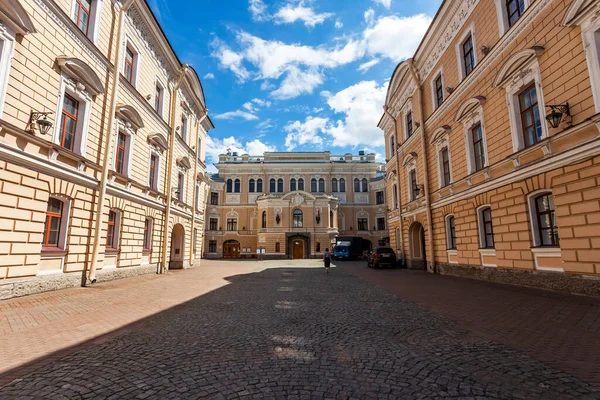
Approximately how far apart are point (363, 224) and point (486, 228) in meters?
33.3

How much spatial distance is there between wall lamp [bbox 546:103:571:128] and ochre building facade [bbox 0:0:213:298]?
47.3 ft

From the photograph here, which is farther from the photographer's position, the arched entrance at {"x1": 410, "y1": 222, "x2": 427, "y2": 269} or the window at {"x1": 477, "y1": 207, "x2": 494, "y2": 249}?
the arched entrance at {"x1": 410, "y1": 222, "x2": 427, "y2": 269}

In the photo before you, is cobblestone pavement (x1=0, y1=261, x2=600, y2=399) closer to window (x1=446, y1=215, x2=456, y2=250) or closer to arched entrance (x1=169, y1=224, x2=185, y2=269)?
window (x1=446, y1=215, x2=456, y2=250)

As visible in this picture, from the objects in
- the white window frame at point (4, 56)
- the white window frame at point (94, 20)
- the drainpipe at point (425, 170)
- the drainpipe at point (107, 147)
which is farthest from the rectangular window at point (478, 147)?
the white window frame at point (4, 56)

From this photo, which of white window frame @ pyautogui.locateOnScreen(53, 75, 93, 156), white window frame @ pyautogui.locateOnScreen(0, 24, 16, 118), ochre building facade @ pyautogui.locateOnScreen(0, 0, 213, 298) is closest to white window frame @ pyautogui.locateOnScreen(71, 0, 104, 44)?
ochre building facade @ pyautogui.locateOnScreen(0, 0, 213, 298)

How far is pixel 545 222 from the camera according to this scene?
10086 mm

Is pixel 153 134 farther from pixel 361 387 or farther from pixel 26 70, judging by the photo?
pixel 361 387

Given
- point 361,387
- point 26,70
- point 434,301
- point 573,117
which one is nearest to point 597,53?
point 573,117

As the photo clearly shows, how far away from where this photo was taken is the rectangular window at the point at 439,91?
17059 millimetres

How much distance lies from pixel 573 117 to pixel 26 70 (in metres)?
15.3

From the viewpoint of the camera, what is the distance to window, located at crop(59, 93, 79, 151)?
10531 mm

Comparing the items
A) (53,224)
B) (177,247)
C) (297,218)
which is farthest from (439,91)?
(297,218)

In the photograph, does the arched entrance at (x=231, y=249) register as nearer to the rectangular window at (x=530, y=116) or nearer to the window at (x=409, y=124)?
the window at (x=409, y=124)

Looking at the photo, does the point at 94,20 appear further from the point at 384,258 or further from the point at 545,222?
the point at 384,258
